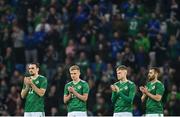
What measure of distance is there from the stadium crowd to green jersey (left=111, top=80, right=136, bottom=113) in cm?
681

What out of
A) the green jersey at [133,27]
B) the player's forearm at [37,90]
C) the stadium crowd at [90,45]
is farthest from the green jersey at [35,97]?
the green jersey at [133,27]

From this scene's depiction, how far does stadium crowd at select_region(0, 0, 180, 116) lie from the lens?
102 feet

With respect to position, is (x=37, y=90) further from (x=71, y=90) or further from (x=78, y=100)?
(x=78, y=100)

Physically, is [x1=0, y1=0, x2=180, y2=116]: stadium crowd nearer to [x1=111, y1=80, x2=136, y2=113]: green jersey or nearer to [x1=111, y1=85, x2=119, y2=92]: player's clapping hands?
[x1=111, y1=80, x2=136, y2=113]: green jersey

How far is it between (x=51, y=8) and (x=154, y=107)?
12.8 metres

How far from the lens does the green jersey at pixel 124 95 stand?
22672 mm

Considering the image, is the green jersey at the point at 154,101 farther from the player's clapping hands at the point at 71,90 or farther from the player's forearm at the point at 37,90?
the player's forearm at the point at 37,90

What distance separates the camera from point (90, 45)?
3334 cm

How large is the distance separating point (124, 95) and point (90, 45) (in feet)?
35.7

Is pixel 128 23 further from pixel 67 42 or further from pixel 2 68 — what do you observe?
pixel 2 68

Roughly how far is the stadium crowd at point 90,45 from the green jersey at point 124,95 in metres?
6.81

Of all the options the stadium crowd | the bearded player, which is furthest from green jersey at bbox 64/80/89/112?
the stadium crowd

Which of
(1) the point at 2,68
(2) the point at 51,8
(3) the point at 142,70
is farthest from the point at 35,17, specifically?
→ (3) the point at 142,70

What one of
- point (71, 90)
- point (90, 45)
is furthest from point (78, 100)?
point (90, 45)
